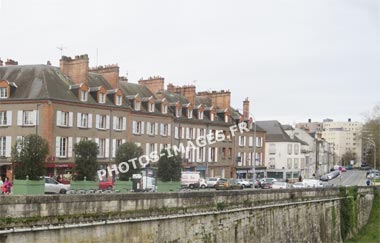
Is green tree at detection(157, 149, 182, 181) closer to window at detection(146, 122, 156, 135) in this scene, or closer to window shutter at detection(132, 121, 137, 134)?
window shutter at detection(132, 121, 137, 134)

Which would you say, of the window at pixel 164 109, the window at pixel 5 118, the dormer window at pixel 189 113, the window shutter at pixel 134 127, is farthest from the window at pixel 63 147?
the dormer window at pixel 189 113

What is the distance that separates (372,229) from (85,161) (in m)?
22.3

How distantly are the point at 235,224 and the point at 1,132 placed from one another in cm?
2714

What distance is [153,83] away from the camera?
200 ft

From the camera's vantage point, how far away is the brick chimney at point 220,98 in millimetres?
69500

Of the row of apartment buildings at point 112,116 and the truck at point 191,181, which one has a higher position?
the row of apartment buildings at point 112,116

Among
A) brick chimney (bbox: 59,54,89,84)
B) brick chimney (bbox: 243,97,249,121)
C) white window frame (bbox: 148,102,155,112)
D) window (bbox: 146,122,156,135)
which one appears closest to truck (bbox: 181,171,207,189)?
window (bbox: 146,122,156,135)

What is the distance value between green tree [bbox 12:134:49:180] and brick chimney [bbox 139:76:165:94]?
27.7m

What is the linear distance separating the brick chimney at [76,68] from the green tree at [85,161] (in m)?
11.4

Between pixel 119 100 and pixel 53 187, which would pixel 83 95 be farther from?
pixel 53 187

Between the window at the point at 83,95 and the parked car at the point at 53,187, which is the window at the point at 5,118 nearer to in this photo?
the window at the point at 83,95

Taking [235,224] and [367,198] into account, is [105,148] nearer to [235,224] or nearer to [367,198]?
[367,198]

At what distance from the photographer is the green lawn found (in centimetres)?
3938

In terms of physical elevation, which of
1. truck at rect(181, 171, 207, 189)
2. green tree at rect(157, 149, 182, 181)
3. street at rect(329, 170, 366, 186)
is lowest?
street at rect(329, 170, 366, 186)
